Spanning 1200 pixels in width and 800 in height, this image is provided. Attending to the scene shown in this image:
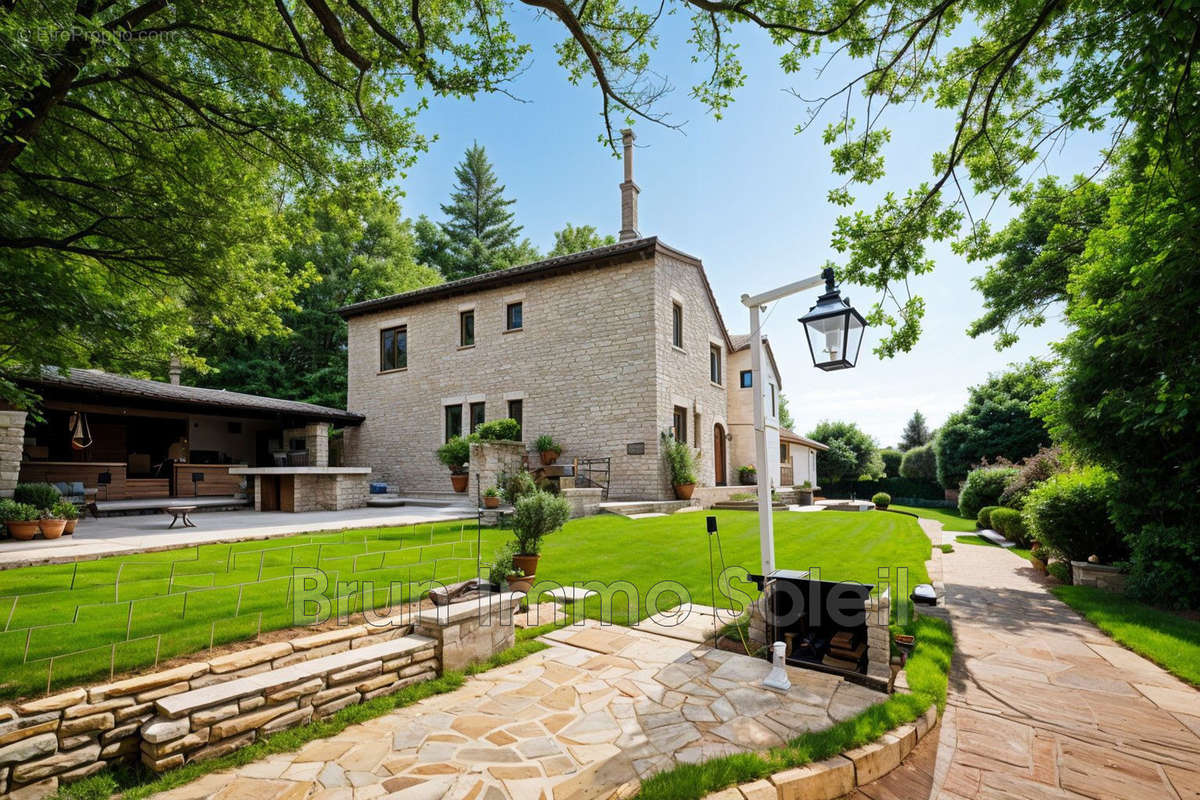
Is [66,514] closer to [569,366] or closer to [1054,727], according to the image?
[569,366]

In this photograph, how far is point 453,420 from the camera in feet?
57.0

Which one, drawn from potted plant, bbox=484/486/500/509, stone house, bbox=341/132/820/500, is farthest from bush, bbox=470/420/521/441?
potted plant, bbox=484/486/500/509

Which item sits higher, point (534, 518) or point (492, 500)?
point (534, 518)

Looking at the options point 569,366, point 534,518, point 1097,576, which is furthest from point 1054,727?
point 569,366

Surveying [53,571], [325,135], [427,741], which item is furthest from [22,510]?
[427,741]

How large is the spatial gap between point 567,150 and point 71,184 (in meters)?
6.65

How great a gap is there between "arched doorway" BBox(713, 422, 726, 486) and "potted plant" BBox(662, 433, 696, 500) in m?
4.15

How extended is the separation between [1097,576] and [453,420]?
15.9 meters

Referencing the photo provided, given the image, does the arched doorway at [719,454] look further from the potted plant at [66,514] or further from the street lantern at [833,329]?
the potted plant at [66,514]

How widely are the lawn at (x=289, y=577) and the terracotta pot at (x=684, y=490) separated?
9.89 feet

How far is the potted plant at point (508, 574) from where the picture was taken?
542 centimetres

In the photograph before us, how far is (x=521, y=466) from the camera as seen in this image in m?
13.2

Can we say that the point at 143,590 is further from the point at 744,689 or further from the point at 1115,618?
the point at 1115,618

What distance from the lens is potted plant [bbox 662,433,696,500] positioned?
1401 centimetres
